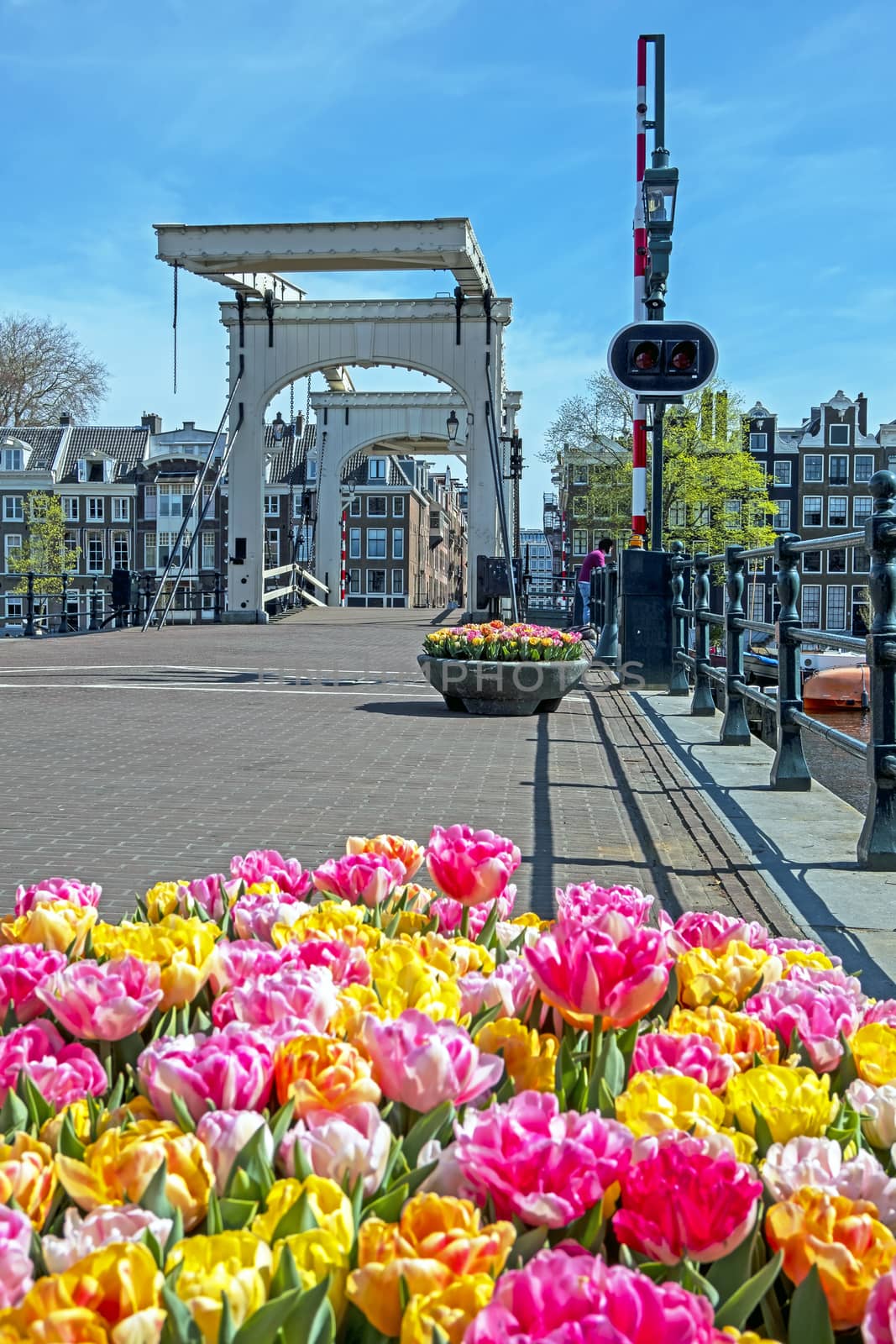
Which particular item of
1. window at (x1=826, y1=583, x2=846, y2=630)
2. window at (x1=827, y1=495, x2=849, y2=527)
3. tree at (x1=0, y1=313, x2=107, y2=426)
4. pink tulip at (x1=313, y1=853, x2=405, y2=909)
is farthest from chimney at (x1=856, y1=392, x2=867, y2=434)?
pink tulip at (x1=313, y1=853, x2=405, y2=909)

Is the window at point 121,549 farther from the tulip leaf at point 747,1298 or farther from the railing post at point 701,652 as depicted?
the tulip leaf at point 747,1298

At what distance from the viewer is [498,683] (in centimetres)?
1017

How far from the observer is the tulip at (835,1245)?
3.53ft

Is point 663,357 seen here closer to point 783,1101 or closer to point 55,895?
point 55,895

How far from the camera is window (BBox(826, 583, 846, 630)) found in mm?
69312

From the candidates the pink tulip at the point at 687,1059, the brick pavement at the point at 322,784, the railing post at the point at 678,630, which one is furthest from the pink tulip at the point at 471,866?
the railing post at the point at 678,630

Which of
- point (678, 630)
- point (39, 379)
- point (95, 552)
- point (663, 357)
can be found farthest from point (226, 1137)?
point (95, 552)

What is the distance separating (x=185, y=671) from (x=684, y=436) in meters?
40.2

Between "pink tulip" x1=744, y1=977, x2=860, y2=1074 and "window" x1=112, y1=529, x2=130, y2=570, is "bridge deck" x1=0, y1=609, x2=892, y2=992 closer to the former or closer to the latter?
"pink tulip" x1=744, y1=977, x2=860, y2=1074

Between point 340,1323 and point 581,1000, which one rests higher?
point 581,1000

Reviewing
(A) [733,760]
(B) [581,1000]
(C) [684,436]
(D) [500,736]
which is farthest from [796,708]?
(C) [684,436]

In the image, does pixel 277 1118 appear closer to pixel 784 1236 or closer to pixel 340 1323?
pixel 340 1323

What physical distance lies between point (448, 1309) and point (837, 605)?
235ft

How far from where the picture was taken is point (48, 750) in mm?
7727
